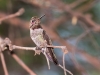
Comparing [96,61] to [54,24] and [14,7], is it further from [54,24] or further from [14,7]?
[14,7]

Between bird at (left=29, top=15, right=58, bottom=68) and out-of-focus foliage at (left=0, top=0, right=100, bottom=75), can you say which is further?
out-of-focus foliage at (left=0, top=0, right=100, bottom=75)

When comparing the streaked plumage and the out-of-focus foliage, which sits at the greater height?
the out-of-focus foliage

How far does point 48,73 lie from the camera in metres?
1.97

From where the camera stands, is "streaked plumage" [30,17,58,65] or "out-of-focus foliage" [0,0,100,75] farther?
"out-of-focus foliage" [0,0,100,75]

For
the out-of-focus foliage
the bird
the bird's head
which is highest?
the out-of-focus foliage

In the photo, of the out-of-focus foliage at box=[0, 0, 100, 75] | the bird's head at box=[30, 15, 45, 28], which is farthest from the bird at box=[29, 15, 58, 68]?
the out-of-focus foliage at box=[0, 0, 100, 75]

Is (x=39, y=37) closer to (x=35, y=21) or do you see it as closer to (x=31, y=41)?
(x=35, y=21)

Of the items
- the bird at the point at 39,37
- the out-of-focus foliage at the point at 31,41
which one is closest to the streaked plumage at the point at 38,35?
the bird at the point at 39,37

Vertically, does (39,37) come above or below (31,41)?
below

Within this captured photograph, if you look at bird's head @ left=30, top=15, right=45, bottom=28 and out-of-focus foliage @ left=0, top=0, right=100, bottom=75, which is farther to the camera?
out-of-focus foliage @ left=0, top=0, right=100, bottom=75

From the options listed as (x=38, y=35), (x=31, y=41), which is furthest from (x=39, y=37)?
(x=31, y=41)

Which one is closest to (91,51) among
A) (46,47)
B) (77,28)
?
(77,28)

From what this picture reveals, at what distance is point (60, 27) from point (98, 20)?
257 mm

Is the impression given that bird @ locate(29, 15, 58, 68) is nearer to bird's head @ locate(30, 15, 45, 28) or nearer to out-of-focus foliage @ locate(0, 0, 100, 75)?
bird's head @ locate(30, 15, 45, 28)
